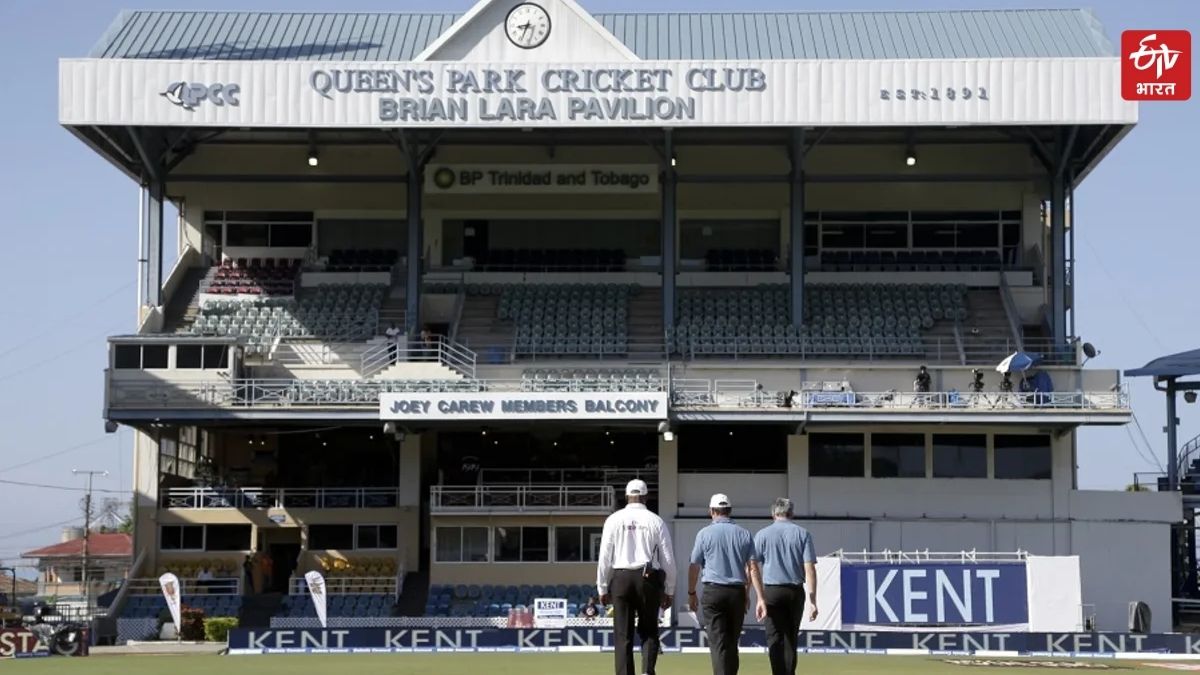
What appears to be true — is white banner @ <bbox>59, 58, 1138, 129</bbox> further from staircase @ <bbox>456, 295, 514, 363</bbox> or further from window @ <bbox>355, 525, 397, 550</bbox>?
window @ <bbox>355, 525, 397, 550</bbox>

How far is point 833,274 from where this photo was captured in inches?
2363

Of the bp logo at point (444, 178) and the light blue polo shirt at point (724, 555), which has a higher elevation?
the bp logo at point (444, 178)

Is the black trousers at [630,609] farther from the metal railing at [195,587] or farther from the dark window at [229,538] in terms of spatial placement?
the dark window at [229,538]

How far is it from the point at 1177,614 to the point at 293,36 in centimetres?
3157

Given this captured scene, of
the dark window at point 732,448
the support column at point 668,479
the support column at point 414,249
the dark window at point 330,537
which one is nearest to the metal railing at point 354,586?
the dark window at point 330,537

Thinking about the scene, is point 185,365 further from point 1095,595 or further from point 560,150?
point 1095,595

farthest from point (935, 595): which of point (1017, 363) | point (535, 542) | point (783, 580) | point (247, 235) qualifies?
point (247, 235)

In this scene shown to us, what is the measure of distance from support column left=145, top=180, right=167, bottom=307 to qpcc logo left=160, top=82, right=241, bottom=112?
13.3ft

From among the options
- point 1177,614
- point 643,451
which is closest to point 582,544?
point 643,451

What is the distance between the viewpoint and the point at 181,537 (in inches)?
2149

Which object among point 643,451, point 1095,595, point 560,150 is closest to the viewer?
point 1095,595

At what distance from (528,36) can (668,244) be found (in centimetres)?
736

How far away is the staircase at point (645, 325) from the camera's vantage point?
56312mm

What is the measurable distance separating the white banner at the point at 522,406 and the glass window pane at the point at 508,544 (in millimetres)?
3791
